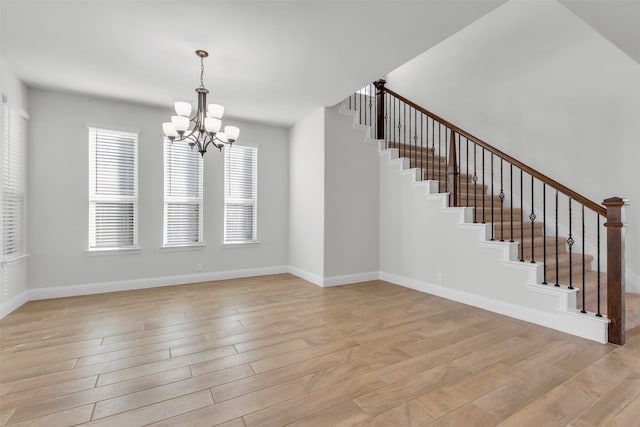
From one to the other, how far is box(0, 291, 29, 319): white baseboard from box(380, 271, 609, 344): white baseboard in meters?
5.04

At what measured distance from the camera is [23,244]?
3908 millimetres

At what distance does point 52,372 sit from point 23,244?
2576mm

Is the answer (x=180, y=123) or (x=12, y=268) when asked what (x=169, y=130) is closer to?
(x=180, y=123)

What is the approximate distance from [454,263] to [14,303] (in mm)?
5373

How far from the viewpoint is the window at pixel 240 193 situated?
5.36 m

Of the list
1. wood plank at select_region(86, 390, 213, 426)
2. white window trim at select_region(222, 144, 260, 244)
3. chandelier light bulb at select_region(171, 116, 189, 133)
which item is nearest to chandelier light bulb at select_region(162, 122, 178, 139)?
chandelier light bulb at select_region(171, 116, 189, 133)

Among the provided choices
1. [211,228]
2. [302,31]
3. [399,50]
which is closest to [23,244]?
[211,228]

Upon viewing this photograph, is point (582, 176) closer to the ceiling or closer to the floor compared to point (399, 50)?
closer to the floor

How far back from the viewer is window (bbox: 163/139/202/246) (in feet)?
16.0

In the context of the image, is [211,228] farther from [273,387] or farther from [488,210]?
[488,210]

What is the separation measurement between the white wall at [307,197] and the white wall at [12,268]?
12.1 feet

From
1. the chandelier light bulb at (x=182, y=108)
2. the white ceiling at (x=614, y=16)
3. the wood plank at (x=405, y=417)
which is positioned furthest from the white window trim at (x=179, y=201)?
the white ceiling at (x=614, y=16)

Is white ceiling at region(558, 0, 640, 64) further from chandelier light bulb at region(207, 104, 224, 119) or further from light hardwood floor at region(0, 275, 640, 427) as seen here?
A: chandelier light bulb at region(207, 104, 224, 119)

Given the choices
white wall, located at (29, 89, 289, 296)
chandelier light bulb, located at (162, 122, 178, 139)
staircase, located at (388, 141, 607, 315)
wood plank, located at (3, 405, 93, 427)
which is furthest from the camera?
white wall, located at (29, 89, 289, 296)
